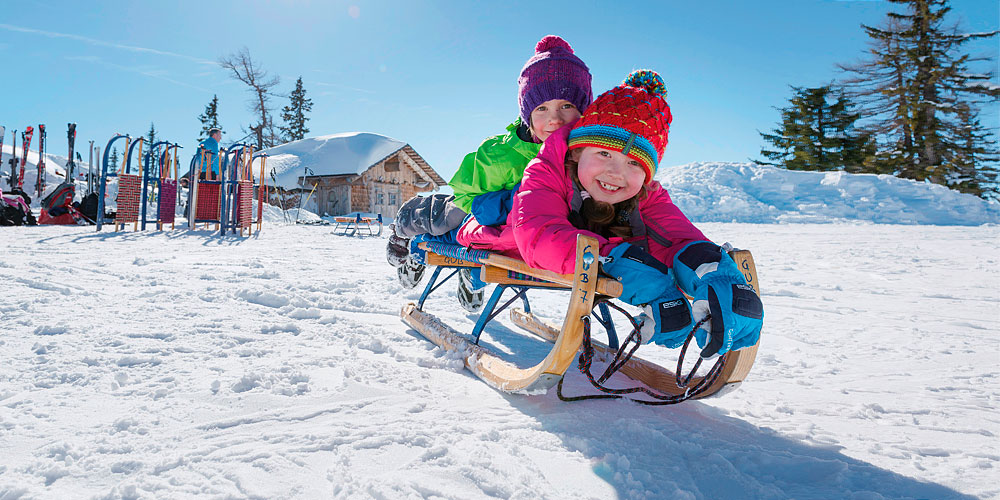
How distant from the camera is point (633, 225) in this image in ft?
6.48

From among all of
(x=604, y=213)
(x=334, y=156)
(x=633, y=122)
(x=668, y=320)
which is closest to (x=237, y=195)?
(x=604, y=213)

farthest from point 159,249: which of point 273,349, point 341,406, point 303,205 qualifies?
point 303,205

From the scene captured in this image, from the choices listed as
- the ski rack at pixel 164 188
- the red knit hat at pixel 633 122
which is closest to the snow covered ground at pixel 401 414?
the red knit hat at pixel 633 122

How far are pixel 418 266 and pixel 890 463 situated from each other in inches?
133

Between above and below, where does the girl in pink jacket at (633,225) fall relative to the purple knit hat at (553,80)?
below

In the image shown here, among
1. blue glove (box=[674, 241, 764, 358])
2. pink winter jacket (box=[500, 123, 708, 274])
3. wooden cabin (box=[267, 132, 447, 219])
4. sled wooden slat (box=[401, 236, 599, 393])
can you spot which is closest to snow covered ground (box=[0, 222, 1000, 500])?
sled wooden slat (box=[401, 236, 599, 393])

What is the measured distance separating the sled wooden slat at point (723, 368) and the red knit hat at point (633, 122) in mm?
542

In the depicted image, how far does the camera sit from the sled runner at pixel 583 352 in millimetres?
1522

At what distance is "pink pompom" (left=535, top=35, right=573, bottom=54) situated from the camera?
8.54 feet

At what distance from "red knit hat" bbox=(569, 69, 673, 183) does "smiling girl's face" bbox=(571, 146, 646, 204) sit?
3cm

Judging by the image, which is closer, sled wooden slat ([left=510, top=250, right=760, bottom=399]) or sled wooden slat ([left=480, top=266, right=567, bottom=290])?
sled wooden slat ([left=510, top=250, right=760, bottom=399])

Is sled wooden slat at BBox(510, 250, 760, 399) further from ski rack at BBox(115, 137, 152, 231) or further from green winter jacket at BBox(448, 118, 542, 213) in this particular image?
A: ski rack at BBox(115, 137, 152, 231)

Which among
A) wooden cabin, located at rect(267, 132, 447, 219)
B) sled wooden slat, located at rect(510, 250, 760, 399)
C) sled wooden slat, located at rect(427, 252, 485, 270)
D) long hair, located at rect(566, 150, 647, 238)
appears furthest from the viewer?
wooden cabin, located at rect(267, 132, 447, 219)

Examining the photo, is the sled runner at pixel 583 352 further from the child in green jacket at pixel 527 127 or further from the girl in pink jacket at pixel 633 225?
the child in green jacket at pixel 527 127
